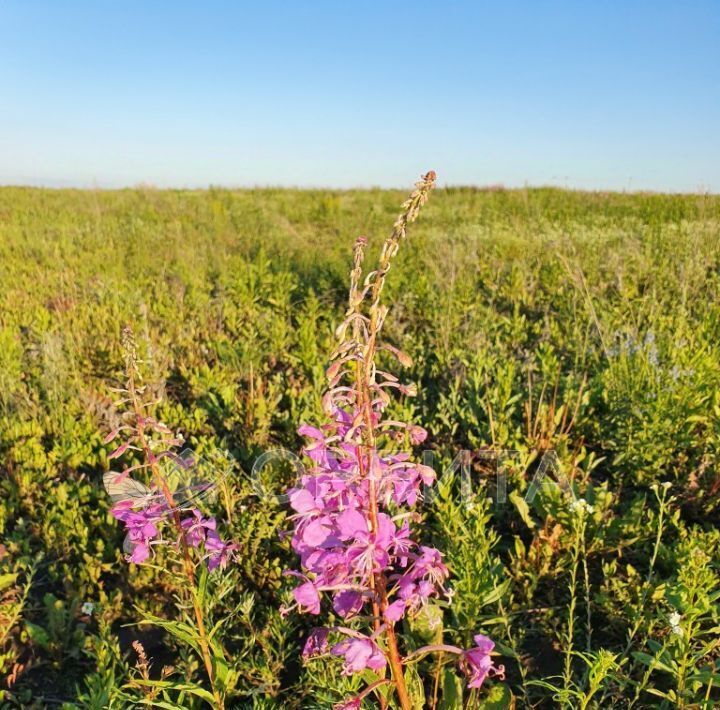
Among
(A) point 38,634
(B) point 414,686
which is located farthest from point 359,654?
(A) point 38,634

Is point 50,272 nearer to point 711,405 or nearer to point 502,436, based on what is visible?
point 502,436

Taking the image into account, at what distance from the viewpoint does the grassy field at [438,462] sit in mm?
2102

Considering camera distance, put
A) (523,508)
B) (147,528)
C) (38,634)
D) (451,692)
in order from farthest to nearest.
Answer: (523,508) < (38,634) < (451,692) < (147,528)

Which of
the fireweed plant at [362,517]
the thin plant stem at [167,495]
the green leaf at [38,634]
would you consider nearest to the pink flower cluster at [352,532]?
the fireweed plant at [362,517]

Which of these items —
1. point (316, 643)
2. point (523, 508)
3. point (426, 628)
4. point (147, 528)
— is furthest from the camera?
point (523, 508)

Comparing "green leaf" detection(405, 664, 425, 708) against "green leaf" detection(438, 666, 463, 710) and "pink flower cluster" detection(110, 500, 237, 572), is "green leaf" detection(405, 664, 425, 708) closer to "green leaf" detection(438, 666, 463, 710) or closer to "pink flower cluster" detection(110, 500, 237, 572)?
"green leaf" detection(438, 666, 463, 710)

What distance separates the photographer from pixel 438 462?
10.3 feet

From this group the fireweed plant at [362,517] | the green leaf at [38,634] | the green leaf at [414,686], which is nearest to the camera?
the fireweed plant at [362,517]

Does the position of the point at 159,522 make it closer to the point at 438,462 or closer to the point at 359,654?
the point at 359,654

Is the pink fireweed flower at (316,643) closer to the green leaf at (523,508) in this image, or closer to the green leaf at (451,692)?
the green leaf at (451,692)

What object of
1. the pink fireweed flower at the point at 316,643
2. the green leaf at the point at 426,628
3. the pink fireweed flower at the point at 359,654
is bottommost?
the green leaf at the point at 426,628

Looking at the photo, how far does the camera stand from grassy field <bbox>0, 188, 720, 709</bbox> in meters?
2.10

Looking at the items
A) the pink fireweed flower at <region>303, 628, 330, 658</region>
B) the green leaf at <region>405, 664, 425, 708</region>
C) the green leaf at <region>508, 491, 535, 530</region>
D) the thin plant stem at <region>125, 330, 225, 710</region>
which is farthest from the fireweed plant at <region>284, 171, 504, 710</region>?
the green leaf at <region>508, 491, 535, 530</region>

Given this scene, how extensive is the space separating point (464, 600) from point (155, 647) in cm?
125
